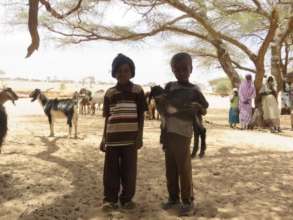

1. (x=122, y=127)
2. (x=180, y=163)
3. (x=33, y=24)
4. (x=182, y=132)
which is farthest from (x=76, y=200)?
(x=33, y=24)

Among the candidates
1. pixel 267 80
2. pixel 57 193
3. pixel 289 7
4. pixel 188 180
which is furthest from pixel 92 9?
pixel 188 180

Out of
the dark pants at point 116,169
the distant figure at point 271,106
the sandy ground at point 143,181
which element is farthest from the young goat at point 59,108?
the distant figure at point 271,106

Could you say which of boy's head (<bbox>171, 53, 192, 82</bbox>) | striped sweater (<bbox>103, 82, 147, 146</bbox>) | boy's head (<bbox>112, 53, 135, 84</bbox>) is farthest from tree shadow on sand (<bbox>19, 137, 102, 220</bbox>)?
boy's head (<bbox>171, 53, 192, 82</bbox>)

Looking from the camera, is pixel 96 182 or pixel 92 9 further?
pixel 92 9

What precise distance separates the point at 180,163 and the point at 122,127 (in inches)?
25.4

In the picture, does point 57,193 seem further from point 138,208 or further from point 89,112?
point 89,112

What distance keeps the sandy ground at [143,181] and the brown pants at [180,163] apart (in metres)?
0.26

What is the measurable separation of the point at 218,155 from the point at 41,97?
13.5 feet

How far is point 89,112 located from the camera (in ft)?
63.1

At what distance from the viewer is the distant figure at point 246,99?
12.5 meters

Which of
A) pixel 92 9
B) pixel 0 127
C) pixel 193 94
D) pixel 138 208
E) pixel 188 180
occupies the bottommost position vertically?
pixel 138 208

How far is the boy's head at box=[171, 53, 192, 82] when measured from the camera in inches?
161

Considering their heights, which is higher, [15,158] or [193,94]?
[193,94]

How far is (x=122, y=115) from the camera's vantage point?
4.21 meters
